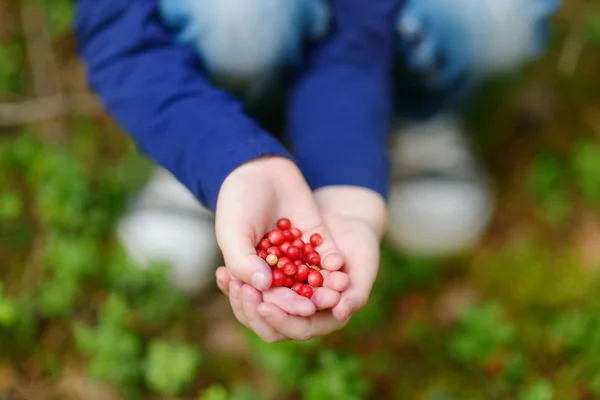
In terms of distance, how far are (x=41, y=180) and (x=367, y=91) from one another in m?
0.91

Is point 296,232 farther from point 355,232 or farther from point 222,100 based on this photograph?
point 222,100

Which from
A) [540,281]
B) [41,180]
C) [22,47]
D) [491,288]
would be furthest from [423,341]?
[22,47]

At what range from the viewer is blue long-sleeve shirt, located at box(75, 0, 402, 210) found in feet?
3.89

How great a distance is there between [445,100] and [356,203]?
63 centimetres

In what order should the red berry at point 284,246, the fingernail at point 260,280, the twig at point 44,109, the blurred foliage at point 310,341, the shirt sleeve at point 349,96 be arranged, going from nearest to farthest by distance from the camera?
the fingernail at point 260,280, the red berry at point 284,246, the shirt sleeve at point 349,96, the blurred foliage at point 310,341, the twig at point 44,109

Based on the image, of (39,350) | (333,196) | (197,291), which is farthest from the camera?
(197,291)

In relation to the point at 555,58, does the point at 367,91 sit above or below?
above

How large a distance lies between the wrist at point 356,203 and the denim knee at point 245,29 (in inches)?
13.5

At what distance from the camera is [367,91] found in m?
1.42

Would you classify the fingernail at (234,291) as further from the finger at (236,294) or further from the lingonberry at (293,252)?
the lingonberry at (293,252)

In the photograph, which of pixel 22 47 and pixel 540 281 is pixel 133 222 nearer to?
pixel 22 47

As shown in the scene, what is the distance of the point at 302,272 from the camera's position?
42.0 inches

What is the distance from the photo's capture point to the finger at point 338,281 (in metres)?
1.02

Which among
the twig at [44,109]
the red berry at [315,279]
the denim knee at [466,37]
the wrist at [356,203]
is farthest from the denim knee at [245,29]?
the twig at [44,109]
